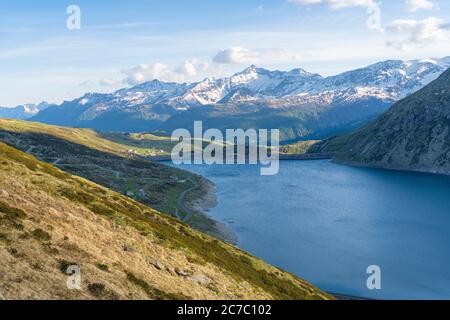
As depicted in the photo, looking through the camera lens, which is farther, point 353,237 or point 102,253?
point 353,237

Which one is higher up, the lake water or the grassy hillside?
the grassy hillside

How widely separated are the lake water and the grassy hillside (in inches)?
1547

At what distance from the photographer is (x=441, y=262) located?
106m

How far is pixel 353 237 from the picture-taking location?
129 metres

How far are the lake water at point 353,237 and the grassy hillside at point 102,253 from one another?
39293mm

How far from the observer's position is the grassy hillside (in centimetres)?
3334

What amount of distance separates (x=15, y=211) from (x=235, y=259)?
3071cm

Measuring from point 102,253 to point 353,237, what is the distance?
333 ft

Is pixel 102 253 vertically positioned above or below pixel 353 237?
above

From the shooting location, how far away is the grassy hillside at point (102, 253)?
33.3 metres

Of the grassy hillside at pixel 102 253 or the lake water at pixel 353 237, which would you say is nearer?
the grassy hillside at pixel 102 253

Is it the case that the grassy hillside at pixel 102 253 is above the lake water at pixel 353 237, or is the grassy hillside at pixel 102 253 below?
above

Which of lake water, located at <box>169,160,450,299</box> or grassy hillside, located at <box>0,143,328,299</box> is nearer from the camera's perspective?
grassy hillside, located at <box>0,143,328,299</box>
